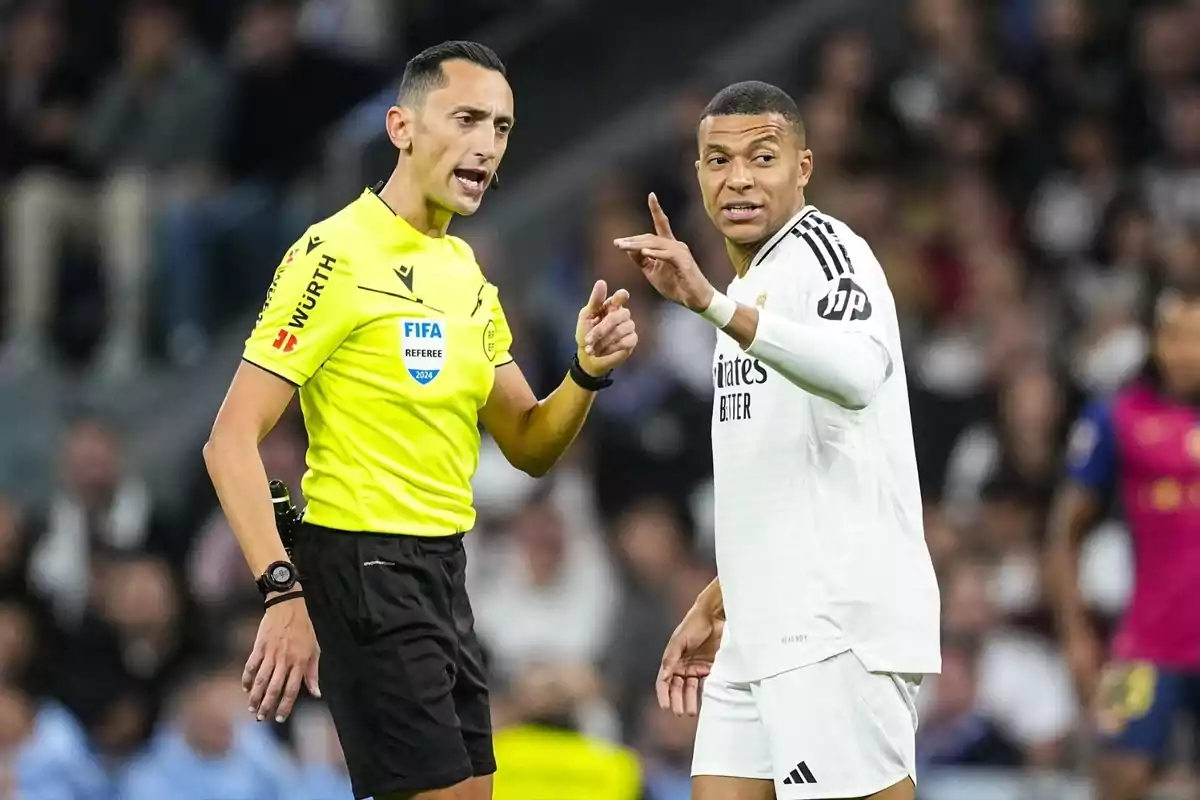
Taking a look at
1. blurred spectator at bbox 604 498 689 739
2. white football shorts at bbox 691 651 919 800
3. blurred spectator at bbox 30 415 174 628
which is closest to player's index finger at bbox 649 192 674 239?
white football shorts at bbox 691 651 919 800

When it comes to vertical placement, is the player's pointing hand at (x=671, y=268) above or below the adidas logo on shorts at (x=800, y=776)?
above

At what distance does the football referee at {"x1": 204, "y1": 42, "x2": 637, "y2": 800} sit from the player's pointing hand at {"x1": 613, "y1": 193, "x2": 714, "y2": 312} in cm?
42

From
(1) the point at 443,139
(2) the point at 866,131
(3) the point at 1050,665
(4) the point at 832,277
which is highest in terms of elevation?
(2) the point at 866,131

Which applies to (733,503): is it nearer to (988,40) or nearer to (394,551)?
(394,551)

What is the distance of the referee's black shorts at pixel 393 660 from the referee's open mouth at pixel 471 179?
86 cm

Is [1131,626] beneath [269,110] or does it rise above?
beneath

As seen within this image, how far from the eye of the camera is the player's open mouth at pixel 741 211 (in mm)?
5539

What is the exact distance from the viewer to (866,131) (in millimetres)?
12453

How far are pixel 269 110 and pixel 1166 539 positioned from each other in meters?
6.99

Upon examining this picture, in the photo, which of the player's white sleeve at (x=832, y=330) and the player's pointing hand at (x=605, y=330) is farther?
the player's pointing hand at (x=605, y=330)

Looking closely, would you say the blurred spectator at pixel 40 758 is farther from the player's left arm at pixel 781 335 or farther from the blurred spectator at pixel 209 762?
the player's left arm at pixel 781 335

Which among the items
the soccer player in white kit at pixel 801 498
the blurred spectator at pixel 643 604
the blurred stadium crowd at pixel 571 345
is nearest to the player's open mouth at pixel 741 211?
the soccer player in white kit at pixel 801 498

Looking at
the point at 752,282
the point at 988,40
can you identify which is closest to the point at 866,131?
the point at 988,40

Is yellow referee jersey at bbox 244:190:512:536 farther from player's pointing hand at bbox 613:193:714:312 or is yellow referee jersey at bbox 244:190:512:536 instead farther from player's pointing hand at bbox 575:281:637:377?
player's pointing hand at bbox 613:193:714:312
